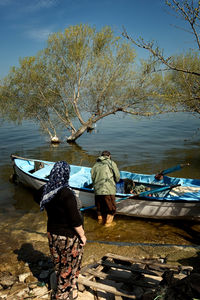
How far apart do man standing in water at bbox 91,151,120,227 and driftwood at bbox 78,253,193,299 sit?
284 cm

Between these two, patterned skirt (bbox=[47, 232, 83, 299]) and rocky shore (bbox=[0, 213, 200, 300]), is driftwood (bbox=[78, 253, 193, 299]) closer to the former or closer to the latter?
rocky shore (bbox=[0, 213, 200, 300])

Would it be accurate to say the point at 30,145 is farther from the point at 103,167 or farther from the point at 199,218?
the point at 199,218

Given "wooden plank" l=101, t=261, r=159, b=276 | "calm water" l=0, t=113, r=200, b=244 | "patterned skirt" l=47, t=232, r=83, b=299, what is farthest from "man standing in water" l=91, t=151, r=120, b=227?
"patterned skirt" l=47, t=232, r=83, b=299

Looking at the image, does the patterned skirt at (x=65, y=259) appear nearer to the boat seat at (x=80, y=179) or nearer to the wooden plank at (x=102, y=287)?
the wooden plank at (x=102, y=287)

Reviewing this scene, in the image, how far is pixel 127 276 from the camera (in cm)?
441

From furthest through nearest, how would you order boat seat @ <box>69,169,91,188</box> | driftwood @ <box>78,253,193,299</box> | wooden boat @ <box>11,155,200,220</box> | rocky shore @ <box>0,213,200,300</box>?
boat seat @ <box>69,169,91,188</box> → wooden boat @ <box>11,155,200,220</box> → rocky shore @ <box>0,213,200,300</box> → driftwood @ <box>78,253,193,299</box>

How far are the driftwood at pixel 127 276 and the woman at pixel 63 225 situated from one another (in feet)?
1.84

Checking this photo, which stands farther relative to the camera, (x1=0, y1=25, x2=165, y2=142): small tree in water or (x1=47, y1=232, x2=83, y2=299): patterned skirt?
(x1=0, y1=25, x2=165, y2=142): small tree in water

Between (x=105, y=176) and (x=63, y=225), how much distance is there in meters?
4.09

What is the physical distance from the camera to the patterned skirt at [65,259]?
3.58 m

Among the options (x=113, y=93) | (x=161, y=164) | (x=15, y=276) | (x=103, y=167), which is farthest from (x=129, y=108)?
(x=15, y=276)

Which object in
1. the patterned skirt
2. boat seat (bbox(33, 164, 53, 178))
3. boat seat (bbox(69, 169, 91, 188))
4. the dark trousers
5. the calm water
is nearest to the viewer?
the patterned skirt

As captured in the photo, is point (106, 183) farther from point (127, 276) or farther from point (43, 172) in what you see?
point (43, 172)

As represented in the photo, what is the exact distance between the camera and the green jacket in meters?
7.57
